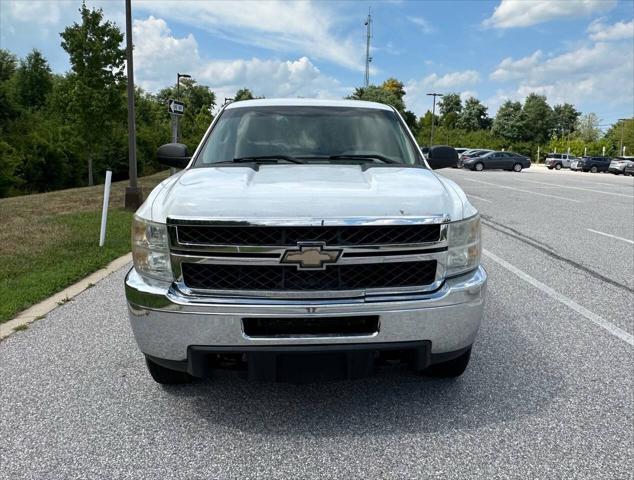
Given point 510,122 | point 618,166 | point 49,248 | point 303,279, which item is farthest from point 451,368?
point 510,122

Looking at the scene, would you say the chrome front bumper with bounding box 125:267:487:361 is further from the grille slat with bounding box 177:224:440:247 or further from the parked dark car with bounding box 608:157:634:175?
the parked dark car with bounding box 608:157:634:175

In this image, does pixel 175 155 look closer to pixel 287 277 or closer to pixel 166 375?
pixel 166 375

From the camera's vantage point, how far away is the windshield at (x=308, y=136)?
404 cm

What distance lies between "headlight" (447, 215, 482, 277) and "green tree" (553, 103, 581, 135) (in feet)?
379

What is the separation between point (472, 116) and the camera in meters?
105

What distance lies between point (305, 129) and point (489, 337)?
2.20m

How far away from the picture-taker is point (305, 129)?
4.23 m

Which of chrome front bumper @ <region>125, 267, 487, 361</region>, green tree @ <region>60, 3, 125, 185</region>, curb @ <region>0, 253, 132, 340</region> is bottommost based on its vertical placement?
curb @ <region>0, 253, 132, 340</region>

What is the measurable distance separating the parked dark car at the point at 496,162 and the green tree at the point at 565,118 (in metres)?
69.0

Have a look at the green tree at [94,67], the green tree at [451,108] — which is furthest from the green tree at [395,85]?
the green tree at [94,67]

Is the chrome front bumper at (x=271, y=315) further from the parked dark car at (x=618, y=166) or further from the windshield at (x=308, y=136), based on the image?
the parked dark car at (x=618, y=166)

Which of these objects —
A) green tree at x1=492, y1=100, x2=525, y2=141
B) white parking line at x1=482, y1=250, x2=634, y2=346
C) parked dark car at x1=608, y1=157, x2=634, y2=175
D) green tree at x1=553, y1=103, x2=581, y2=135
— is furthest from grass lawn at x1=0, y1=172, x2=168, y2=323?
green tree at x1=553, y1=103, x2=581, y2=135

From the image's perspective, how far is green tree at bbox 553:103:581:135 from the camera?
109 metres

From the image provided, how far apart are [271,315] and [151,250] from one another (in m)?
0.73
